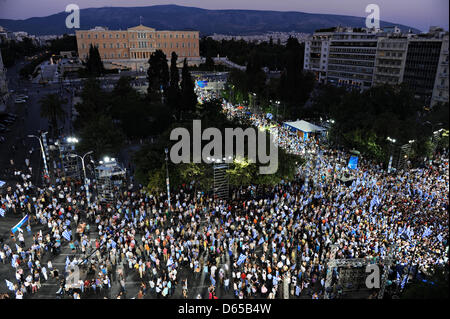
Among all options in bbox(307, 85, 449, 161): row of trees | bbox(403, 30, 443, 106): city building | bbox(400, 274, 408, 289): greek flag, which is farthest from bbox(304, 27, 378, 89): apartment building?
bbox(400, 274, 408, 289): greek flag

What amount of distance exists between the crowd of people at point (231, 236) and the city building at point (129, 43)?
78.6 metres

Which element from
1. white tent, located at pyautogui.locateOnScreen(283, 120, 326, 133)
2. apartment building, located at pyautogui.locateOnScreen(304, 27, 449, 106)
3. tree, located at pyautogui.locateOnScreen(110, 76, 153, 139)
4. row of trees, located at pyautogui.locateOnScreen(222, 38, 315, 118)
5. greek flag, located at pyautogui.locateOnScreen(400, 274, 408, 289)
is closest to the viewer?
greek flag, located at pyautogui.locateOnScreen(400, 274, 408, 289)

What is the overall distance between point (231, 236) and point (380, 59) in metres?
61.7

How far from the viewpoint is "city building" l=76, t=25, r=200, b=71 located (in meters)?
91.1

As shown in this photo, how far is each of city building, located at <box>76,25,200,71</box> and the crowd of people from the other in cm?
7856

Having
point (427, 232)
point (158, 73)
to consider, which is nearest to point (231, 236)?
point (427, 232)

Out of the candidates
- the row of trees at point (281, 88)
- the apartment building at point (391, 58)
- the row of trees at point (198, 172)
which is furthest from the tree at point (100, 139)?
the apartment building at point (391, 58)

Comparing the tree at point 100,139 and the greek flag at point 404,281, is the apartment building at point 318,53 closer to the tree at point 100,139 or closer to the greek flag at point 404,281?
the tree at point 100,139

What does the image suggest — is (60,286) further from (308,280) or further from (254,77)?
(254,77)

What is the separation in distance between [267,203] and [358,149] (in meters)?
14.7

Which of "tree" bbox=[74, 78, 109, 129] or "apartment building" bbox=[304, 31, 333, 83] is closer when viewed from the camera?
"tree" bbox=[74, 78, 109, 129]

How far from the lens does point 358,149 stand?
100.0 feet

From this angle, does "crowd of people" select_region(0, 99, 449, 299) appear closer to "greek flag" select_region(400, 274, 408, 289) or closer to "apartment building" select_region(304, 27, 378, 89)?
"greek flag" select_region(400, 274, 408, 289)
